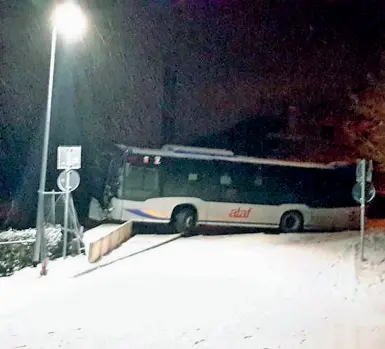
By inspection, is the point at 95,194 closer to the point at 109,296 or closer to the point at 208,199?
the point at 208,199

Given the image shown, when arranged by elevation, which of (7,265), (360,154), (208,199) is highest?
(360,154)

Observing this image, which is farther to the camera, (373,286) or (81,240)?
(81,240)

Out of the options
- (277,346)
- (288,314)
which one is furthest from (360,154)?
(277,346)

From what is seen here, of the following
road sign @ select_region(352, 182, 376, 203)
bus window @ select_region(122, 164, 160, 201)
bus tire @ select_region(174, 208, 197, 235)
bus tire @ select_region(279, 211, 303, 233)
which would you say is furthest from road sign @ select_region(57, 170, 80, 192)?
bus tire @ select_region(279, 211, 303, 233)

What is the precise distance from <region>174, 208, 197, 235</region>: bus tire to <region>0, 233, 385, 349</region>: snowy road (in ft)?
20.6

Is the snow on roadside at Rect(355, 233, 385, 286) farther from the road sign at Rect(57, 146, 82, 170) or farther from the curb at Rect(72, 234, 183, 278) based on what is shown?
the road sign at Rect(57, 146, 82, 170)

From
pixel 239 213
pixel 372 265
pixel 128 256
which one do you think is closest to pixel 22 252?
pixel 128 256

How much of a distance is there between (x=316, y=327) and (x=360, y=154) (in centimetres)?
1918

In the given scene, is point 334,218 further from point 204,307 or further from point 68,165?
point 204,307

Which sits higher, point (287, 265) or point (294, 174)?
point (294, 174)

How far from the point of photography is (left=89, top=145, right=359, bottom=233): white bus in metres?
22.6

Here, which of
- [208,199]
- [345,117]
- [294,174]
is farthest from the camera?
[345,117]

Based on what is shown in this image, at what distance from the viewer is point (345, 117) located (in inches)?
1082

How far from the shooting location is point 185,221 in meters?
23.4
